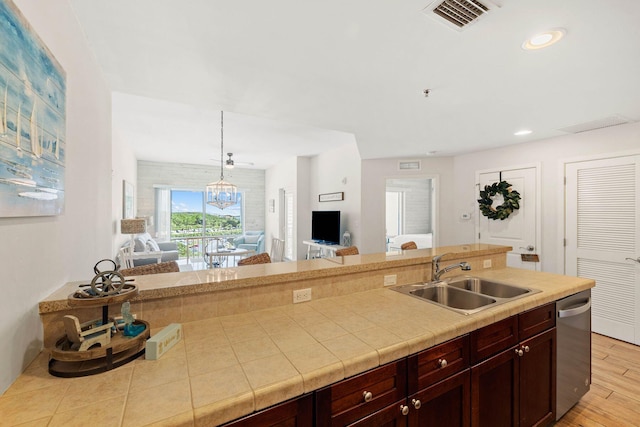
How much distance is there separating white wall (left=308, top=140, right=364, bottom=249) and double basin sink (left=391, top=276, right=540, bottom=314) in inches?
119

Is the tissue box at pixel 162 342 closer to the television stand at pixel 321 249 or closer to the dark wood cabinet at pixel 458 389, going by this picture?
the dark wood cabinet at pixel 458 389

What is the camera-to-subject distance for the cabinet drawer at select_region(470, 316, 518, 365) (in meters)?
1.40

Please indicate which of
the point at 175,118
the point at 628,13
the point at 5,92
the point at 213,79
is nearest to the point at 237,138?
the point at 175,118

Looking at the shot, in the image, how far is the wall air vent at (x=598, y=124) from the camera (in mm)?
2950

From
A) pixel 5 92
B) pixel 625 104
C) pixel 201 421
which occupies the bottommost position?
pixel 201 421

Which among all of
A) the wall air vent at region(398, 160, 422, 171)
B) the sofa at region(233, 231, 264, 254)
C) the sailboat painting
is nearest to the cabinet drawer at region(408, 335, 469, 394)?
the sailboat painting

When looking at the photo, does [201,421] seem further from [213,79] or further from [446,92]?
[446,92]

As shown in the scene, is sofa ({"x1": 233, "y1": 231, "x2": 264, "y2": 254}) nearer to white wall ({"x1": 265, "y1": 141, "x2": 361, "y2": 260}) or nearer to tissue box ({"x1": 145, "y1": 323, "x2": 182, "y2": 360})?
white wall ({"x1": 265, "y1": 141, "x2": 361, "y2": 260})

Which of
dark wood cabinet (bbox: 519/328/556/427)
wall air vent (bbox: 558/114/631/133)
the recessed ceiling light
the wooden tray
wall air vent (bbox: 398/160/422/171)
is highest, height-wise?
the recessed ceiling light

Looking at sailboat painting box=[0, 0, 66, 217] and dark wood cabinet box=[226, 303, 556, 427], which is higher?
sailboat painting box=[0, 0, 66, 217]

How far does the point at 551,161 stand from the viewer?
12.3 feet

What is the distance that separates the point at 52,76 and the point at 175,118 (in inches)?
123

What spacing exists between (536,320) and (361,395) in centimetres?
134

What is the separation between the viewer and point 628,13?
1.44m
